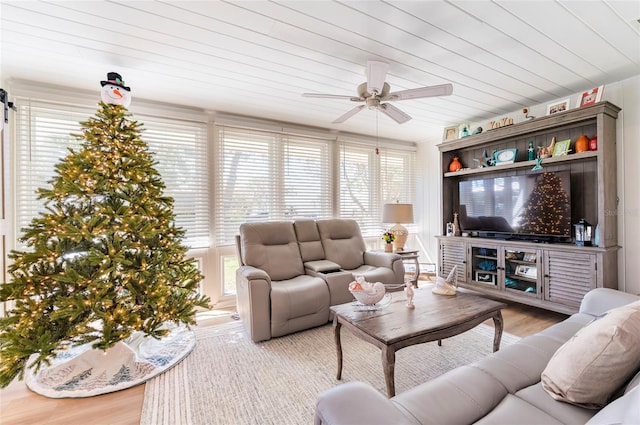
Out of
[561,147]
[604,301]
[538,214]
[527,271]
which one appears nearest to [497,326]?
[604,301]

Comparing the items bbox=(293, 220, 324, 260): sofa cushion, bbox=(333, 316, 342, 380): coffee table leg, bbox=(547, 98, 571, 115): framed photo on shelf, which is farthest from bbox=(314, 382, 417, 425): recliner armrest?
bbox=(547, 98, 571, 115): framed photo on shelf

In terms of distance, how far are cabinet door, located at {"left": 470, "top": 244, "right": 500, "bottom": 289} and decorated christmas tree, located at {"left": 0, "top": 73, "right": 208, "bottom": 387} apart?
3.24m

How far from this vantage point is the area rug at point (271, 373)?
67.7 inches

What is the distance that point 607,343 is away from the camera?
98cm

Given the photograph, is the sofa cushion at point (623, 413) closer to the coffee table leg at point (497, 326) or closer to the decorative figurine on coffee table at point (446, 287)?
the coffee table leg at point (497, 326)

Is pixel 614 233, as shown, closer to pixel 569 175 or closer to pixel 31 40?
pixel 569 175

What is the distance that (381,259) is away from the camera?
3.55 meters

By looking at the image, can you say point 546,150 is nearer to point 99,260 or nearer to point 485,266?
point 485,266

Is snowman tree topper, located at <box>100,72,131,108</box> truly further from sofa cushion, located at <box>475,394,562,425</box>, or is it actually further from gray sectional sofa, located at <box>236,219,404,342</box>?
sofa cushion, located at <box>475,394,562,425</box>

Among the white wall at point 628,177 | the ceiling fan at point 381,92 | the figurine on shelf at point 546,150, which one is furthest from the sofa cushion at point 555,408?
the figurine on shelf at point 546,150

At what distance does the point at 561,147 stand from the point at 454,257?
5.69 feet

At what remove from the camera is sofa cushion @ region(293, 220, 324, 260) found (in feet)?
11.5

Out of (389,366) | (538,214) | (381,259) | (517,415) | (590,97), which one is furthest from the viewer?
(381,259)

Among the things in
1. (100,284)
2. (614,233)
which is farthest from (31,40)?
(614,233)
